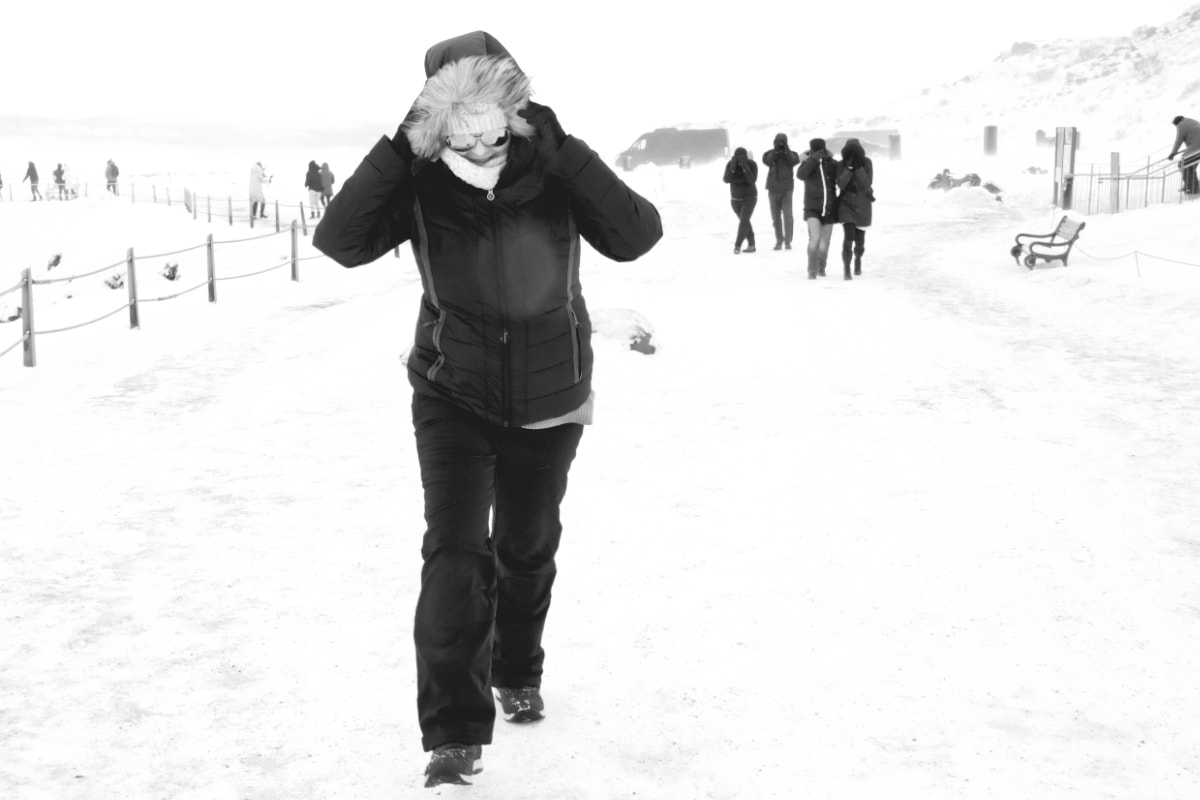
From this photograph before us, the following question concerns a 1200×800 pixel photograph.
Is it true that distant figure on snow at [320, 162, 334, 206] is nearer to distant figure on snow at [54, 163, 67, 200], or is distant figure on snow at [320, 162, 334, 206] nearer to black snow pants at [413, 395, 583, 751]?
distant figure on snow at [54, 163, 67, 200]

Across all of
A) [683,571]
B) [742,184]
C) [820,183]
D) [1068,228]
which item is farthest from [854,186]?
[683,571]

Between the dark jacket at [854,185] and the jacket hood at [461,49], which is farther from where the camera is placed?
the dark jacket at [854,185]

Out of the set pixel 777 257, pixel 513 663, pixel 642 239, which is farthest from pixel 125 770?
pixel 777 257

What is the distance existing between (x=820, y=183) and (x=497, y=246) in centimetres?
1252

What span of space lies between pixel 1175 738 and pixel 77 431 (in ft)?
22.9

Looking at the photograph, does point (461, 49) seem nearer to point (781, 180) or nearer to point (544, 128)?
point (544, 128)

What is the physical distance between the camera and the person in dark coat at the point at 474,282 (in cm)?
310

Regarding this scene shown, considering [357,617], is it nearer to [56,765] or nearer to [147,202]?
[56,765]

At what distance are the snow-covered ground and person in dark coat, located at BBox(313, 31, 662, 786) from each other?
19.0 inches

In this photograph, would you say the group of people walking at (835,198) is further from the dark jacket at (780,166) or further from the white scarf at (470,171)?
the white scarf at (470,171)

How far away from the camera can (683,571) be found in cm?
532

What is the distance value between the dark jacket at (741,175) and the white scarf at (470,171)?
1512 centimetres

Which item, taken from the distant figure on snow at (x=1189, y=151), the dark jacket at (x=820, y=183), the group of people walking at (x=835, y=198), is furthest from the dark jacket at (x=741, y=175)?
the distant figure on snow at (x=1189, y=151)

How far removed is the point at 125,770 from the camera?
3.45m
